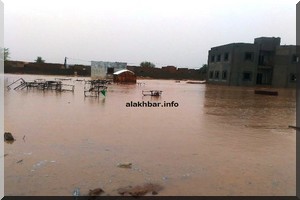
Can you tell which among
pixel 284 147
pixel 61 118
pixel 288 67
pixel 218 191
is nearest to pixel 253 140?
pixel 284 147

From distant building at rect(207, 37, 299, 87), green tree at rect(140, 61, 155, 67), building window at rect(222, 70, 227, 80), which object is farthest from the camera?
green tree at rect(140, 61, 155, 67)

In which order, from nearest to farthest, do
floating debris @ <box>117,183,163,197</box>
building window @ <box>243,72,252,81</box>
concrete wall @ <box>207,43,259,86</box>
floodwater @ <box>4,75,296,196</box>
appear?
floating debris @ <box>117,183,163,197</box>, floodwater @ <box>4,75,296,196</box>, concrete wall @ <box>207,43,259,86</box>, building window @ <box>243,72,252,81</box>

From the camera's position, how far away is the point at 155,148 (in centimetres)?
919

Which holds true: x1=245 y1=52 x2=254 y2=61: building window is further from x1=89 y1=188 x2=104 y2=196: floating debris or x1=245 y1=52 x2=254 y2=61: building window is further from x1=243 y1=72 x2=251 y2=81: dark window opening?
x1=89 y1=188 x2=104 y2=196: floating debris

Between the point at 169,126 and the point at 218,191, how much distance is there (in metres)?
6.94

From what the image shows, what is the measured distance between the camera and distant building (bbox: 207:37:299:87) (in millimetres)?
49625

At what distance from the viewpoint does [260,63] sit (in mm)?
50906

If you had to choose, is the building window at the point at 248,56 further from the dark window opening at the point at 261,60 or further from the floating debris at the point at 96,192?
the floating debris at the point at 96,192

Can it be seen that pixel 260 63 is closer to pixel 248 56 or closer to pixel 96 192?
pixel 248 56

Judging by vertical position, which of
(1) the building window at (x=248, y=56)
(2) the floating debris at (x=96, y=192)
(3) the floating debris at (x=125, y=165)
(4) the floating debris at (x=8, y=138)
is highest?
(1) the building window at (x=248, y=56)

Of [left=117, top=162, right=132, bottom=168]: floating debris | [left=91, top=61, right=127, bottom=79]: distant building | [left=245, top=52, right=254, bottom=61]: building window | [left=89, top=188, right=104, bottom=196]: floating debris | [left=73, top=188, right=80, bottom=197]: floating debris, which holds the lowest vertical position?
[left=73, top=188, right=80, bottom=197]: floating debris

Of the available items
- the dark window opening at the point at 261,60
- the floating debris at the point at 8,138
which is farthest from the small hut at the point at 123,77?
the floating debris at the point at 8,138

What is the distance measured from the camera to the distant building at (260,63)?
4962cm

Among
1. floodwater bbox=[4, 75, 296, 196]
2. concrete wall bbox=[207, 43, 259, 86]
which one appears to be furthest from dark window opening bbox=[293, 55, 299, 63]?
floodwater bbox=[4, 75, 296, 196]
